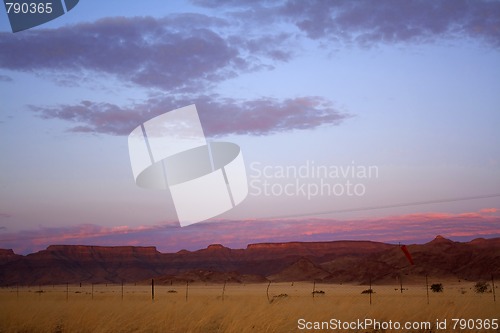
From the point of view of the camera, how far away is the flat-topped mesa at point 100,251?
168 meters

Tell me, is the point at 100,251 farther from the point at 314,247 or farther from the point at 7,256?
the point at 314,247

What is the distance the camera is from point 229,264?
18062cm

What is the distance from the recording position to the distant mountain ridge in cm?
11062

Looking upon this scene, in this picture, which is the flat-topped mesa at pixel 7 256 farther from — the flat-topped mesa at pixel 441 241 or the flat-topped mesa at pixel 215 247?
the flat-topped mesa at pixel 441 241

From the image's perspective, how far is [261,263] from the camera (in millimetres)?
175625

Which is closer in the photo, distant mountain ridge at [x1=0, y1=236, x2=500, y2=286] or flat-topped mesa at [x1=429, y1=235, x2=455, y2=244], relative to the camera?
distant mountain ridge at [x1=0, y1=236, x2=500, y2=286]

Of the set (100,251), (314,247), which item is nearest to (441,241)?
(314,247)

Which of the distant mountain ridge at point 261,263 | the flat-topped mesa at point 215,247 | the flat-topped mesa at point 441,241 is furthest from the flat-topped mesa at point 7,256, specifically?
the flat-topped mesa at point 441,241

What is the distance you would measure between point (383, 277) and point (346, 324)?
327 feet

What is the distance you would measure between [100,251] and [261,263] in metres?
49.3

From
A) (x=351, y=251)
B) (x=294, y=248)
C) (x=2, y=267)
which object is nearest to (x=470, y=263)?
(x=351, y=251)

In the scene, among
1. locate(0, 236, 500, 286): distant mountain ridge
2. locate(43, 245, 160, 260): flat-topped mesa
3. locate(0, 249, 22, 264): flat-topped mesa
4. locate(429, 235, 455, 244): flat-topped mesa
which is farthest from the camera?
locate(43, 245, 160, 260): flat-topped mesa

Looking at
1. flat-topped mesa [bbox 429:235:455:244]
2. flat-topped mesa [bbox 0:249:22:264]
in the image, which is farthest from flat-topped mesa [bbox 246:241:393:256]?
flat-topped mesa [bbox 0:249:22:264]

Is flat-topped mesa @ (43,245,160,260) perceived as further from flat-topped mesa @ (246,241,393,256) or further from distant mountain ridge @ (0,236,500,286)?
flat-topped mesa @ (246,241,393,256)
